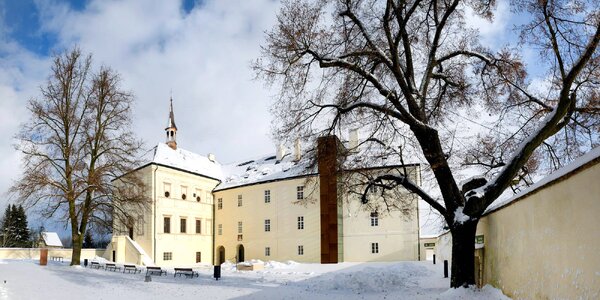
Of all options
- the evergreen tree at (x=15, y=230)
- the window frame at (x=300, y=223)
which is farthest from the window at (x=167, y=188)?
the evergreen tree at (x=15, y=230)

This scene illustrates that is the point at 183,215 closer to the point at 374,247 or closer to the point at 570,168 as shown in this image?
the point at 374,247

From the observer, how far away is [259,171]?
48531mm

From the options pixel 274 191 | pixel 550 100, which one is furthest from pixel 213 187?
pixel 550 100

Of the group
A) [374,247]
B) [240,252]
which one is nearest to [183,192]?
[240,252]

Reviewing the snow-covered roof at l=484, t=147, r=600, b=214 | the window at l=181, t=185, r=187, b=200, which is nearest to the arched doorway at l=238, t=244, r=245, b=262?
the window at l=181, t=185, r=187, b=200

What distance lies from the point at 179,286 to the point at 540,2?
17.3 m

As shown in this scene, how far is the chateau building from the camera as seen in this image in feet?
129

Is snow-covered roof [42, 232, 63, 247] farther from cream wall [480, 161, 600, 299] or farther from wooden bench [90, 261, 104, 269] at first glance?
cream wall [480, 161, 600, 299]

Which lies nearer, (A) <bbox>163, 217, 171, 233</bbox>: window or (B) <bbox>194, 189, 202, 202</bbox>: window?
(A) <bbox>163, 217, 171, 233</bbox>: window

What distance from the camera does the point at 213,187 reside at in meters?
50.1

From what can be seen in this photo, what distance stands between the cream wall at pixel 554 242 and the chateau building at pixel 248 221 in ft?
79.6

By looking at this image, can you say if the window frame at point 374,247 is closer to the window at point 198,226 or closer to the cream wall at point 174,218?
the cream wall at point 174,218

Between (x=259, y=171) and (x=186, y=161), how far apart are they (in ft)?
24.2

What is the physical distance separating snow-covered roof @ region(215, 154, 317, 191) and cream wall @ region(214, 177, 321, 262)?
64cm
